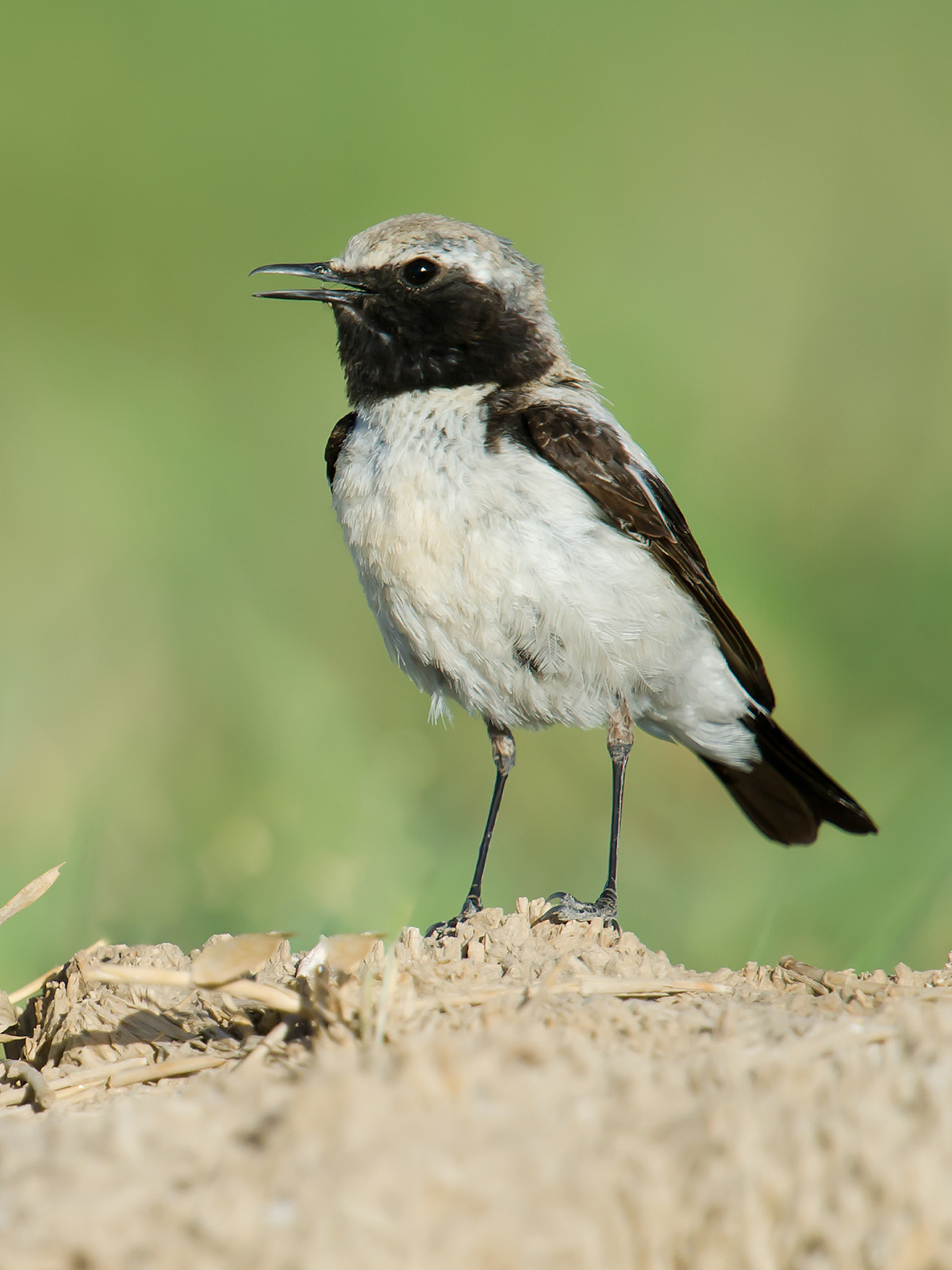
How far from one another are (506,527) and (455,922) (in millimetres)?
1274

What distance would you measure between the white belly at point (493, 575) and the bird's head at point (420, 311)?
13 cm

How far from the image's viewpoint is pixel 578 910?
11.4ft

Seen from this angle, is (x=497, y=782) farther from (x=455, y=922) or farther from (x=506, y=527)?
(x=506, y=527)

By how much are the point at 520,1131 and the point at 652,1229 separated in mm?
190

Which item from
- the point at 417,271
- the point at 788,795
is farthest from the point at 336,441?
the point at 788,795

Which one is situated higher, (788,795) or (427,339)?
(427,339)

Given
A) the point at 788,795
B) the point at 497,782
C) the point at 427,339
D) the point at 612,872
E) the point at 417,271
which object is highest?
the point at 417,271

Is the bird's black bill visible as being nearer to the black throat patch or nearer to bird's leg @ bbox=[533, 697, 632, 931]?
the black throat patch

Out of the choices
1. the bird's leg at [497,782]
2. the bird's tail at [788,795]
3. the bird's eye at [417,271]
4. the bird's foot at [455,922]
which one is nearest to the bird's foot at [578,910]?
the bird's foot at [455,922]

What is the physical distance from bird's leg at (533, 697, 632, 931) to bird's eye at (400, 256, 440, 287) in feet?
5.59

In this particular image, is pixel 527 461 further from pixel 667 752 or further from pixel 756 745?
pixel 667 752

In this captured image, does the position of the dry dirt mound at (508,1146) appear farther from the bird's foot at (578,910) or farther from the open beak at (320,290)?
the open beak at (320,290)

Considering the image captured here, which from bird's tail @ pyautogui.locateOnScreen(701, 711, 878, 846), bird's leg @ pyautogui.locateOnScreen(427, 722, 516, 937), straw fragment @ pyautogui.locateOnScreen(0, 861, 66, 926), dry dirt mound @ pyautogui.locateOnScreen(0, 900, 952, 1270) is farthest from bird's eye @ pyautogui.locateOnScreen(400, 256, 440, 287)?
dry dirt mound @ pyautogui.locateOnScreen(0, 900, 952, 1270)

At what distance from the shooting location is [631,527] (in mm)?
4156
